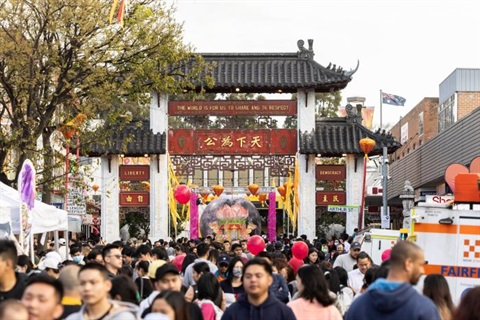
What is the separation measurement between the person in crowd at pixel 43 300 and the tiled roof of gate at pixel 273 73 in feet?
107

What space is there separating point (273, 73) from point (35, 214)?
21.0 metres

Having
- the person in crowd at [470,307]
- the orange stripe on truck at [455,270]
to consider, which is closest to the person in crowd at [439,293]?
the person in crowd at [470,307]

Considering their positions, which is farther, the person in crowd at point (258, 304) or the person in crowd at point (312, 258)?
the person in crowd at point (312, 258)

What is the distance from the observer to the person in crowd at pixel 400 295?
7645 millimetres

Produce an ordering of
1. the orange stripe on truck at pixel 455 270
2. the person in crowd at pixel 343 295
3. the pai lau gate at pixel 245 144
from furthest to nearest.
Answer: the pai lau gate at pixel 245 144
the orange stripe on truck at pixel 455 270
the person in crowd at pixel 343 295

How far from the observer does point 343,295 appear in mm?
12641

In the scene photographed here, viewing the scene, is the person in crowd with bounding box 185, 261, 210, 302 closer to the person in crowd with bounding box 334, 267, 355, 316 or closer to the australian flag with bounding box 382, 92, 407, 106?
the person in crowd with bounding box 334, 267, 355, 316

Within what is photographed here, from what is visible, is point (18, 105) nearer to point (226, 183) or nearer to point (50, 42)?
point (50, 42)

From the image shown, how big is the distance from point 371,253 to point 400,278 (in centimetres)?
1425

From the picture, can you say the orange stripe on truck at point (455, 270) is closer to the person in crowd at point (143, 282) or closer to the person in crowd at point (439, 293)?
the person in crowd at point (143, 282)

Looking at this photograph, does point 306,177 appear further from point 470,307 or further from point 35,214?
point 470,307

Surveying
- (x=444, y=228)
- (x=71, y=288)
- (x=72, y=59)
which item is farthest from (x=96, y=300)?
(x=72, y=59)

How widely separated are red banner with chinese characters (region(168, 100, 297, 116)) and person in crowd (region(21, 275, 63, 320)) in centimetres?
3185

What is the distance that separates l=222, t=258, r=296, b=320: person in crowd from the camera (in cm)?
909
